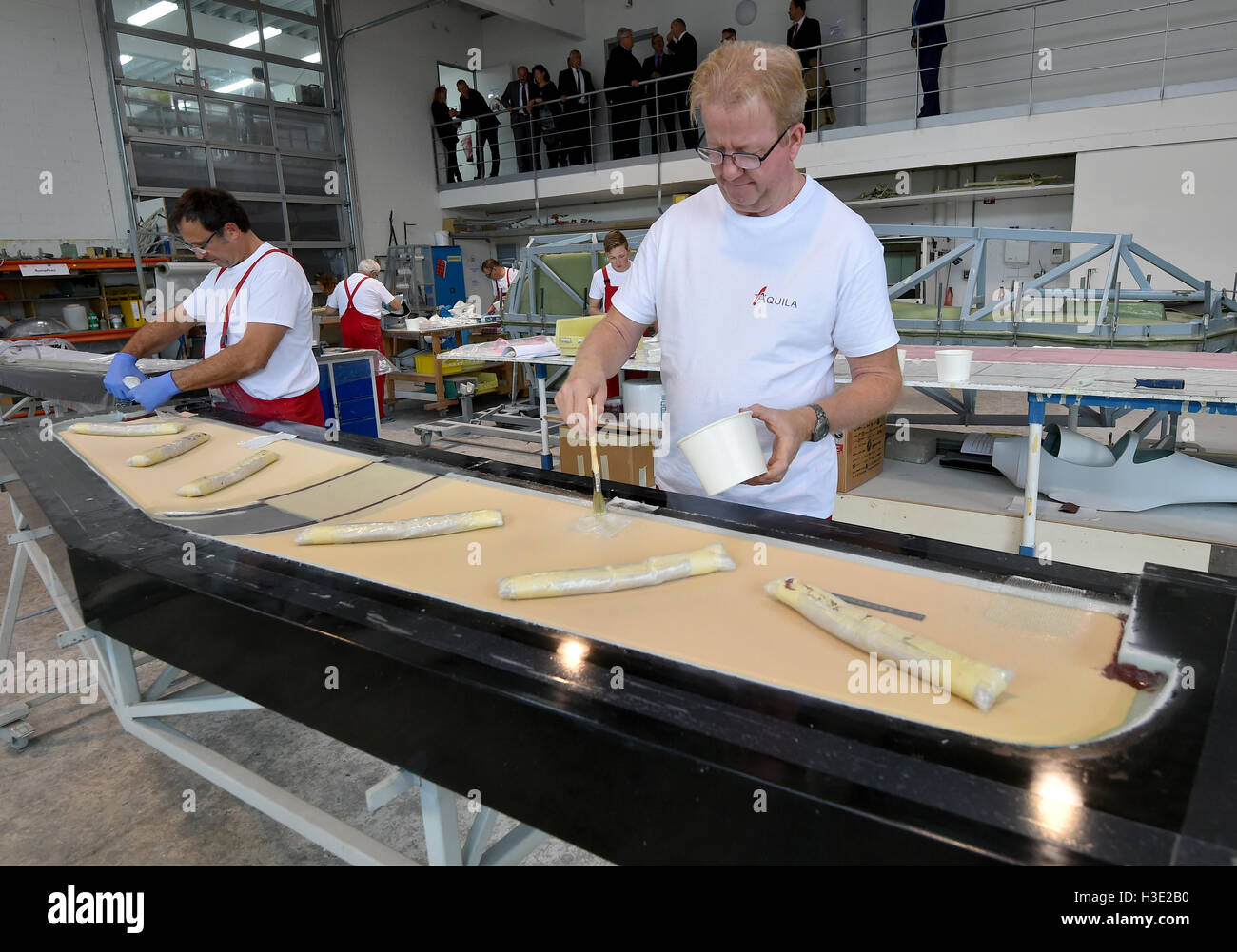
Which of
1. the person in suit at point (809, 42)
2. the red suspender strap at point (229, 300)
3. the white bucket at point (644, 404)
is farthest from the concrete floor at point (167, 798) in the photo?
the person in suit at point (809, 42)

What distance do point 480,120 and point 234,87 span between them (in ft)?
13.6

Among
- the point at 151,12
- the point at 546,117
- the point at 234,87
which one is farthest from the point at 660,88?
the point at 151,12

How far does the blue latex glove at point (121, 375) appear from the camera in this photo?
2766 millimetres

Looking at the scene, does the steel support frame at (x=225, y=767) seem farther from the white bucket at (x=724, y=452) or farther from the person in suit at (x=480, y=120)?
the person in suit at (x=480, y=120)

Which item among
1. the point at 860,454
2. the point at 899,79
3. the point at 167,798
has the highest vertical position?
the point at 899,79

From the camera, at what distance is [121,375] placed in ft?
9.27

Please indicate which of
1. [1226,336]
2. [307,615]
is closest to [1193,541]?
[1226,336]

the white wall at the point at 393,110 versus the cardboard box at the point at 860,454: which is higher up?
the white wall at the point at 393,110

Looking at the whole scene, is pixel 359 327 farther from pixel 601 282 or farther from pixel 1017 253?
pixel 1017 253

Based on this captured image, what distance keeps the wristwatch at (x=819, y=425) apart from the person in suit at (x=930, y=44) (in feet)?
30.1

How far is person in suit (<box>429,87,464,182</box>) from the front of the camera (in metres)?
12.8
